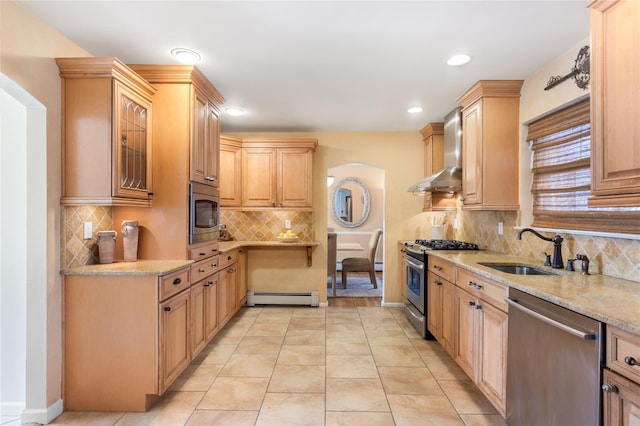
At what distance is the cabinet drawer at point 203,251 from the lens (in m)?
2.66

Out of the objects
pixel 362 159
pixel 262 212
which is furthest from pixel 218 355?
pixel 362 159

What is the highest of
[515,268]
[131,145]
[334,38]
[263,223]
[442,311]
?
[334,38]

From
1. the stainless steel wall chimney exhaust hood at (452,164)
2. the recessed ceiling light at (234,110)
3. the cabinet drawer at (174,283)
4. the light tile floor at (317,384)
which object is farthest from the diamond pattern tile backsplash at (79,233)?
the stainless steel wall chimney exhaust hood at (452,164)

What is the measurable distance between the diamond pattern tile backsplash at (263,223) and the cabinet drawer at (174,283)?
2.13 m

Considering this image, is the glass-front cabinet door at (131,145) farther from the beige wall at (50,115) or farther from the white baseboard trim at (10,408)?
the white baseboard trim at (10,408)

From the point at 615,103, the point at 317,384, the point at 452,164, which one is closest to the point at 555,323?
the point at 615,103

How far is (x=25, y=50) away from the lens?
1.84 meters

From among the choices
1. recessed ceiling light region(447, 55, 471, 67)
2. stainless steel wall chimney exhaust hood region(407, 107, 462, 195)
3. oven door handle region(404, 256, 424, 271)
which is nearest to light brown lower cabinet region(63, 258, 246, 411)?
oven door handle region(404, 256, 424, 271)

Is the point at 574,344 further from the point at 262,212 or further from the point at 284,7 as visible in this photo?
the point at 262,212

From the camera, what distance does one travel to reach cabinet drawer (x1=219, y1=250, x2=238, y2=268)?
3.35 meters

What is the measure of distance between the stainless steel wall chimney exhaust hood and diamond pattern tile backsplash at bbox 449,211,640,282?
50 cm

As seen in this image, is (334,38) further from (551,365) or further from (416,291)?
(416,291)

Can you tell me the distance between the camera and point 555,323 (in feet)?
4.66

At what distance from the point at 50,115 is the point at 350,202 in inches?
240
